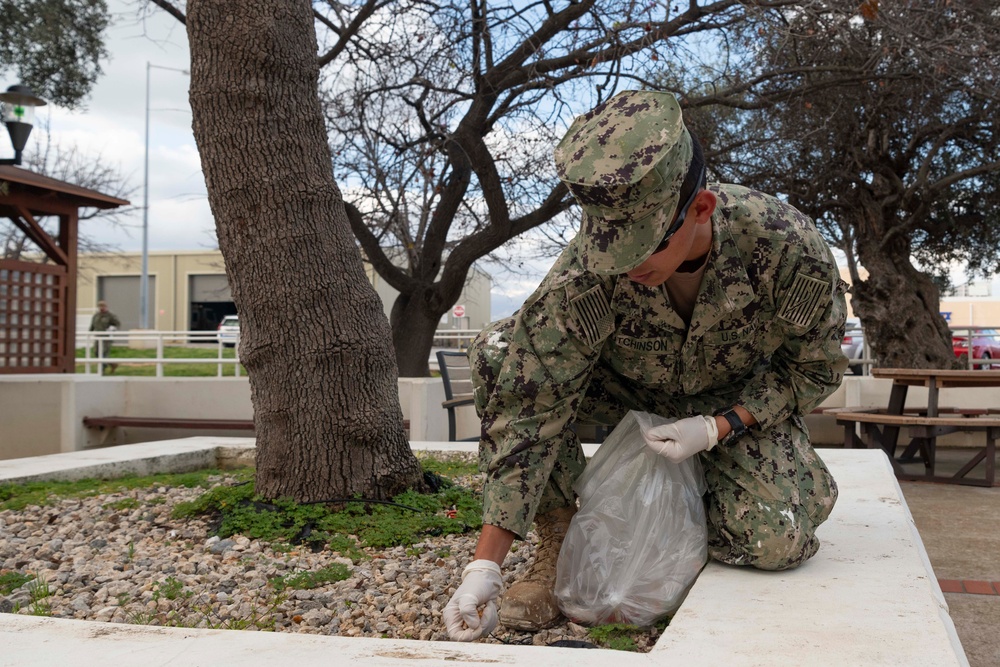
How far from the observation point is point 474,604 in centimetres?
175

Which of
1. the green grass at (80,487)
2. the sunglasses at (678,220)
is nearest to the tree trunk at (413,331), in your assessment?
the green grass at (80,487)

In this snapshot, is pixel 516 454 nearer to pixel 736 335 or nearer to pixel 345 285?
pixel 736 335

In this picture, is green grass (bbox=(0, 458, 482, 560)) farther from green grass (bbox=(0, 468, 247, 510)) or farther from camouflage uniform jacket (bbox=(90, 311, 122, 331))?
camouflage uniform jacket (bbox=(90, 311, 122, 331))

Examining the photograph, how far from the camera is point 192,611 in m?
2.13

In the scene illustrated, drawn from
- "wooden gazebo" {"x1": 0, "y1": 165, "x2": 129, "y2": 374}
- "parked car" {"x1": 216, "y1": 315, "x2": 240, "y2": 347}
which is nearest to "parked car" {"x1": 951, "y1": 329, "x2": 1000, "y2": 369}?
"parked car" {"x1": 216, "y1": 315, "x2": 240, "y2": 347}

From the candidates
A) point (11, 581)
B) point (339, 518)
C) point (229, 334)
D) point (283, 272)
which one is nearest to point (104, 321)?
point (229, 334)

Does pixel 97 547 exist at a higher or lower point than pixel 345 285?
lower

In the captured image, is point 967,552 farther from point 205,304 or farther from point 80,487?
point 205,304

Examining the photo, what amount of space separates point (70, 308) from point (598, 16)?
637cm

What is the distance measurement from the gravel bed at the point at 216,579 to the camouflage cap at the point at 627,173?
89 centimetres

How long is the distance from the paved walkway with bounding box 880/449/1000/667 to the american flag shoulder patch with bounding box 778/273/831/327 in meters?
1.15

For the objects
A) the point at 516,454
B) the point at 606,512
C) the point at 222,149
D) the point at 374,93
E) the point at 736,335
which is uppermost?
the point at 374,93

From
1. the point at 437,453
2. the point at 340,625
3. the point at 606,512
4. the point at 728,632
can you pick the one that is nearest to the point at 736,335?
the point at 606,512

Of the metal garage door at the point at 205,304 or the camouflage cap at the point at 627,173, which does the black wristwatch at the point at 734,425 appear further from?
the metal garage door at the point at 205,304
